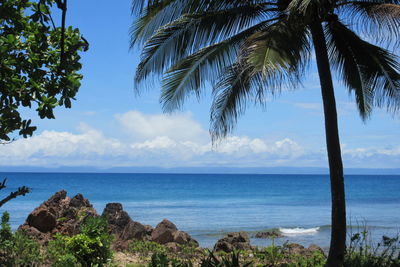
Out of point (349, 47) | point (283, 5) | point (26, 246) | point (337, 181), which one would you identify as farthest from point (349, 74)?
point (26, 246)

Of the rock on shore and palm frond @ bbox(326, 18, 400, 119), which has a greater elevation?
palm frond @ bbox(326, 18, 400, 119)

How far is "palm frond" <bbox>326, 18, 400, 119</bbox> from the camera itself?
923 cm

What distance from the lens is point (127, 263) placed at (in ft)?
32.6

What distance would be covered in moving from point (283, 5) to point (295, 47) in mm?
936

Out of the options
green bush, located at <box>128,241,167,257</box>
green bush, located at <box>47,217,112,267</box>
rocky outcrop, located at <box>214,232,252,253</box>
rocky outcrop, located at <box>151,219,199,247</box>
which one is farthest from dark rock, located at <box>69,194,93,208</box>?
green bush, located at <box>47,217,112,267</box>

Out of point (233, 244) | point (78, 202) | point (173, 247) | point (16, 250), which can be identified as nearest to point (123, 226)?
point (78, 202)

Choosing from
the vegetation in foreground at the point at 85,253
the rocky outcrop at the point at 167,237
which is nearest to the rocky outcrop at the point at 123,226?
the rocky outcrop at the point at 167,237

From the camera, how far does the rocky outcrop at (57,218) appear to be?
11.5m

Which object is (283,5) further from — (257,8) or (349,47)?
(349,47)

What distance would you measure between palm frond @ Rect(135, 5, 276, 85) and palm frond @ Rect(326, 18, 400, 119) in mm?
1437

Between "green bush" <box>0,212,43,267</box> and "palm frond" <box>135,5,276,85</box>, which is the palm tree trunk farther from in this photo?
"green bush" <box>0,212,43,267</box>

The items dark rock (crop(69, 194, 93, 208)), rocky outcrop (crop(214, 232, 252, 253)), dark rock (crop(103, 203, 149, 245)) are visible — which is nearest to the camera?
rocky outcrop (crop(214, 232, 252, 253))

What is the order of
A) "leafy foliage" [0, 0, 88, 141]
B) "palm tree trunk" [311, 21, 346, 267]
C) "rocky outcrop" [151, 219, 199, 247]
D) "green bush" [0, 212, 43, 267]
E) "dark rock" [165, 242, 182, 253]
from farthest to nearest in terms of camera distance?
1. "rocky outcrop" [151, 219, 199, 247]
2. "dark rock" [165, 242, 182, 253]
3. "green bush" [0, 212, 43, 267]
4. "palm tree trunk" [311, 21, 346, 267]
5. "leafy foliage" [0, 0, 88, 141]

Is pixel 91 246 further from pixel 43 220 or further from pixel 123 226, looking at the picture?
pixel 123 226
